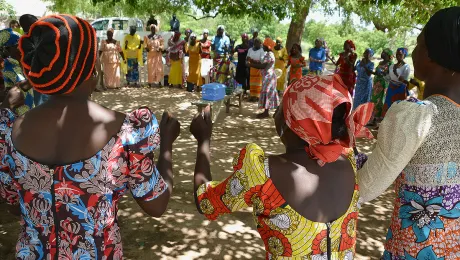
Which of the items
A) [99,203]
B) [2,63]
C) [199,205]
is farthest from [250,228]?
[2,63]

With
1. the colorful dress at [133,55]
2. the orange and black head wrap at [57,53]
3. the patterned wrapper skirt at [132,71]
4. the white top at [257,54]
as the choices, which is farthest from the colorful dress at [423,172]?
the patterned wrapper skirt at [132,71]

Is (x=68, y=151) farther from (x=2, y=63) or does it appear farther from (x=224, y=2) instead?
(x=224, y=2)

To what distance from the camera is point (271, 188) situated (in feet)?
4.55

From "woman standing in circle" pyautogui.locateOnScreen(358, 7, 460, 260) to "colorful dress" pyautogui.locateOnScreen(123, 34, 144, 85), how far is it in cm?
1041

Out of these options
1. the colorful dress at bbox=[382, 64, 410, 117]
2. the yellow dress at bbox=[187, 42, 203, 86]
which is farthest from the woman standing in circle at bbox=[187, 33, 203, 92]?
the colorful dress at bbox=[382, 64, 410, 117]

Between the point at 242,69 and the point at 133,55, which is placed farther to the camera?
the point at 133,55

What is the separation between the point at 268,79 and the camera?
8266 millimetres

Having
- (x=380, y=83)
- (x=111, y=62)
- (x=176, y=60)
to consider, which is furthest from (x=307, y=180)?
(x=176, y=60)

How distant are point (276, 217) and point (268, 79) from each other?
7.02 m

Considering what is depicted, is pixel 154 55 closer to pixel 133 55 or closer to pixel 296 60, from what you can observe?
pixel 133 55

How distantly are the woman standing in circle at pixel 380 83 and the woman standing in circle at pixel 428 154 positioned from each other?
667cm

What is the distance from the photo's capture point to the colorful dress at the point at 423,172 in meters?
1.46

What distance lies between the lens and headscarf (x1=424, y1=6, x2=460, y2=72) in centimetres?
144

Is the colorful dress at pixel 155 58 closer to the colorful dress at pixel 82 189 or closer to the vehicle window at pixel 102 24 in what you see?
the vehicle window at pixel 102 24
